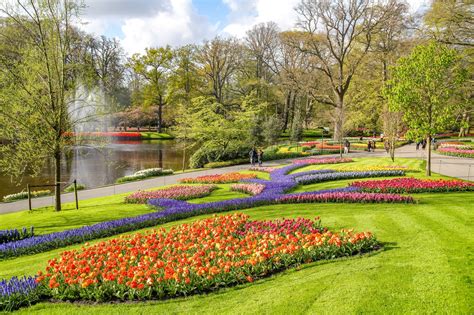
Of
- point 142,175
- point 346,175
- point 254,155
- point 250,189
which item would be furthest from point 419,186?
Result: point 142,175

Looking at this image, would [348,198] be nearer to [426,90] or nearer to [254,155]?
[426,90]

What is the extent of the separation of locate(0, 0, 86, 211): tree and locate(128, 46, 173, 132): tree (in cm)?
5089

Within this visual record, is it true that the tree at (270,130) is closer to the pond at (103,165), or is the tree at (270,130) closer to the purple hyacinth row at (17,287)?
the pond at (103,165)

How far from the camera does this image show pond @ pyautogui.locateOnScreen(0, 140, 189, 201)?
27.2 meters

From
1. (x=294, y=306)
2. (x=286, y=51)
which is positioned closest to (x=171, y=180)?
(x=294, y=306)

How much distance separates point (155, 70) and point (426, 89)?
184 ft

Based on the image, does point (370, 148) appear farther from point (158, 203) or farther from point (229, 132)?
point (158, 203)

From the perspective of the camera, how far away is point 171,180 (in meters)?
25.2

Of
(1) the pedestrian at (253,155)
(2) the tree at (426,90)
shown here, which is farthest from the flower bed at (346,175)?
(1) the pedestrian at (253,155)

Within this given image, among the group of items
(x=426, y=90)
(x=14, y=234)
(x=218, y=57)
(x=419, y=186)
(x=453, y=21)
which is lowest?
(x=14, y=234)

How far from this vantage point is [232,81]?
7081 centimetres

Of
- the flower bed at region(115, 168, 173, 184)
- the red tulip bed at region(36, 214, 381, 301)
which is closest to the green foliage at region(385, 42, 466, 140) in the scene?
the red tulip bed at region(36, 214, 381, 301)

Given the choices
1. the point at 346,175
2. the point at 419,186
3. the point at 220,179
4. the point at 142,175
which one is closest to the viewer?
the point at 419,186

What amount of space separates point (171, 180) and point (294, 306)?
2021cm
